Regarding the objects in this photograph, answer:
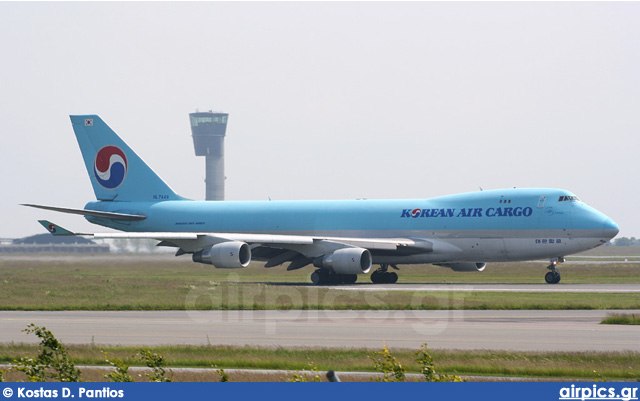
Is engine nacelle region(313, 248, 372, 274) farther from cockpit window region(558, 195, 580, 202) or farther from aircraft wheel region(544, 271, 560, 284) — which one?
cockpit window region(558, 195, 580, 202)

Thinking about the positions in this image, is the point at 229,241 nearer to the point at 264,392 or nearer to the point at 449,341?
the point at 449,341

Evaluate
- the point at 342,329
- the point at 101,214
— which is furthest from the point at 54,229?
the point at 342,329

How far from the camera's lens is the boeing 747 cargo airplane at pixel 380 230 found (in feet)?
160

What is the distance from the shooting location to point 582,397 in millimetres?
10430

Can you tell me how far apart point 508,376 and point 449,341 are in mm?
5573

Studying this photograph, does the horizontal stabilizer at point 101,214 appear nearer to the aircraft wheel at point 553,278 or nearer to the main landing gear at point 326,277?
the main landing gear at point 326,277

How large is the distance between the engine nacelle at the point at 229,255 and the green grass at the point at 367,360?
2645cm

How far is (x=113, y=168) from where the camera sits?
63.2 m

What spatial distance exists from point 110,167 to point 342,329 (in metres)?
41.3

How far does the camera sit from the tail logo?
207 feet

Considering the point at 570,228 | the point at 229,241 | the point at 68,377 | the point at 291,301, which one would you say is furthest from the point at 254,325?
the point at 570,228

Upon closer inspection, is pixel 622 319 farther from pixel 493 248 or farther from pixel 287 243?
pixel 287 243

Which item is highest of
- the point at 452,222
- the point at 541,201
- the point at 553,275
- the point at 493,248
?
the point at 541,201

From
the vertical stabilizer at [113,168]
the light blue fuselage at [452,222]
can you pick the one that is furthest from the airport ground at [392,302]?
the vertical stabilizer at [113,168]
